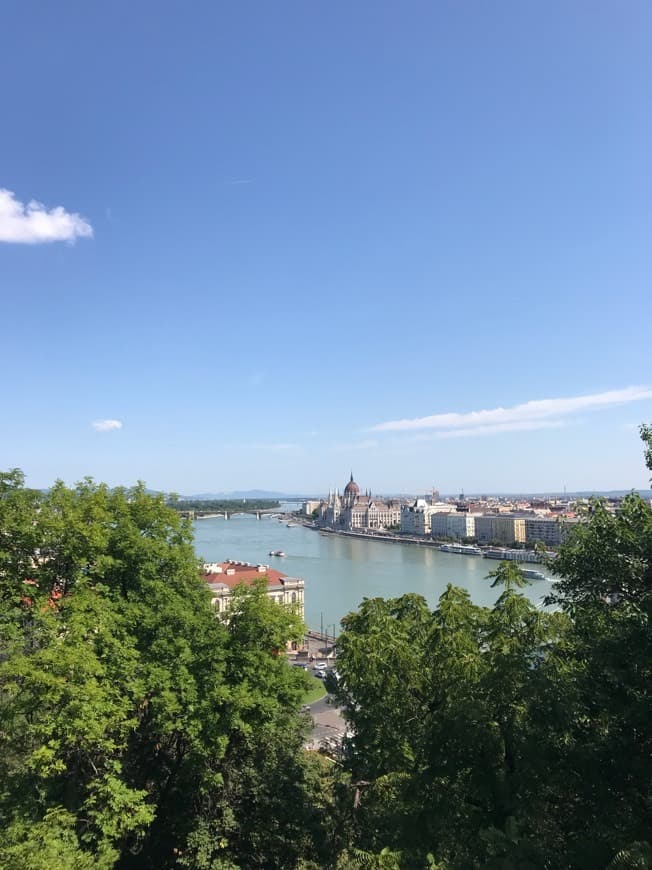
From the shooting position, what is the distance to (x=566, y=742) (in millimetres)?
3912

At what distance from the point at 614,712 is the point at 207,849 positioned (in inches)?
175

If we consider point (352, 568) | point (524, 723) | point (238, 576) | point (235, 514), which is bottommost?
point (235, 514)

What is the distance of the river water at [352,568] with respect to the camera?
33.3 meters

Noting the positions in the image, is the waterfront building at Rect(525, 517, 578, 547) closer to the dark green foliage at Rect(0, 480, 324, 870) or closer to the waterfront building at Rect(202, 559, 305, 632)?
the waterfront building at Rect(202, 559, 305, 632)

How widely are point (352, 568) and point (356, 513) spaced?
52764mm

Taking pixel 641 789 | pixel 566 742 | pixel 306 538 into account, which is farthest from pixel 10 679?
pixel 306 538

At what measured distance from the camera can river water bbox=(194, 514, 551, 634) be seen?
109 ft

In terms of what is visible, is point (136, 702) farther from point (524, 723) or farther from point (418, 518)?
point (418, 518)

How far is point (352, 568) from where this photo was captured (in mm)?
48781

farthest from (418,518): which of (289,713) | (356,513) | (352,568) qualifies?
(289,713)

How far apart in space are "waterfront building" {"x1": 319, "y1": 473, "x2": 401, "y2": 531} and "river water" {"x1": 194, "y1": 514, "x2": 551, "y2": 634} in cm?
1504

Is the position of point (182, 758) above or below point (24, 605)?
below

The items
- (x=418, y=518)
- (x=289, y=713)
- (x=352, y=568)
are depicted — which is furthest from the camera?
(x=418, y=518)

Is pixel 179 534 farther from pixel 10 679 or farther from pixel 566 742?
pixel 566 742
